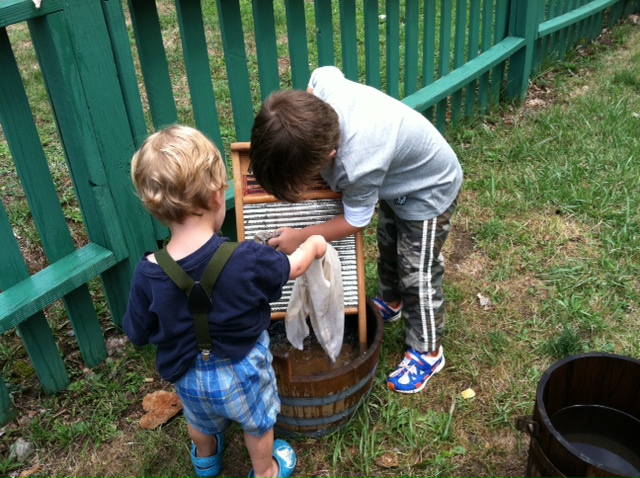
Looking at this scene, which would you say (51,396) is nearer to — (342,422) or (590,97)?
(342,422)

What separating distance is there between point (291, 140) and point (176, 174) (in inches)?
14.7

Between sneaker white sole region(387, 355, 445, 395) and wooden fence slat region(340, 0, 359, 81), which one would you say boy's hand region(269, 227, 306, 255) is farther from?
wooden fence slat region(340, 0, 359, 81)

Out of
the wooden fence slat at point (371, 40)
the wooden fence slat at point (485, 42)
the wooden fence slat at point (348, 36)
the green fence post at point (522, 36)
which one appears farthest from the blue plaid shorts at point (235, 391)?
the green fence post at point (522, 36)

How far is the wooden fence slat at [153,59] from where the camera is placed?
105 inches

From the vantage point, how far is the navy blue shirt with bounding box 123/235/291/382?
72.9 inches

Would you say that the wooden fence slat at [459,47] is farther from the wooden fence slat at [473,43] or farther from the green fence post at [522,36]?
the green fence post at [522,36]

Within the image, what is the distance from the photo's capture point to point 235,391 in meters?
2.07

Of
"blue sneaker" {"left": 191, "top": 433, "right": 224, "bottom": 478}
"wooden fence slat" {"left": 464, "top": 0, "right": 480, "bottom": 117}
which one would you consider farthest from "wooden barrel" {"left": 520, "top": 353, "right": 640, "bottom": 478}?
"wooden fence slat" {"left": 464, "top": 0, "right": 480, "bottom": 117}

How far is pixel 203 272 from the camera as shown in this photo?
1.84m

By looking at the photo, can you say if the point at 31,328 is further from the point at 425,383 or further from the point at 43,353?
the point at 425,383

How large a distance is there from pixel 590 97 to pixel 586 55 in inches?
50.7

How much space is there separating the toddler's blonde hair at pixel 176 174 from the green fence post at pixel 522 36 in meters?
4.11

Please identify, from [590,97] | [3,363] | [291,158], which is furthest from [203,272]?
[590,97]

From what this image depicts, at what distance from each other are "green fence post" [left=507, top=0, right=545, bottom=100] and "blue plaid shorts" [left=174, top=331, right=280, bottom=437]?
406 centimetres
